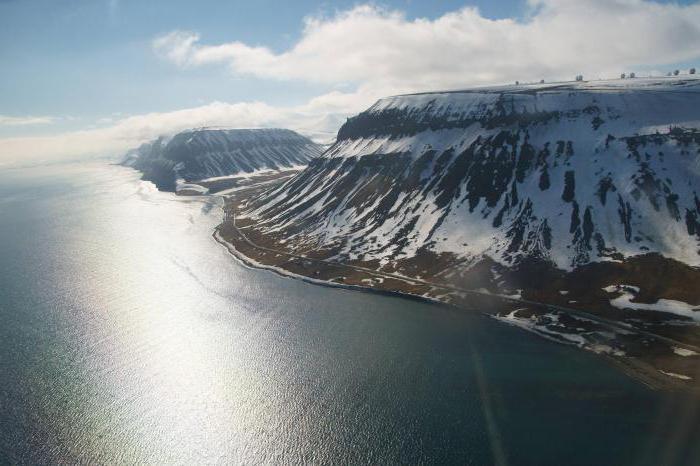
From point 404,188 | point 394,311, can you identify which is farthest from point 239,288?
point 404,188

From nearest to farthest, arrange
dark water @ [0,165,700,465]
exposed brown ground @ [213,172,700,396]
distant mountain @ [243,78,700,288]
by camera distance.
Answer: dark water @ [0,165,700,465] < exposed brown ground @ [213,172,700,396] < distant mountain @ [243,78,700,288]

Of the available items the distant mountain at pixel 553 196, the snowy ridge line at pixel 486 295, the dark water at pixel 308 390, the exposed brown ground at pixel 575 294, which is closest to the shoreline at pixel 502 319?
the snowy ridge line at pixel 486 295

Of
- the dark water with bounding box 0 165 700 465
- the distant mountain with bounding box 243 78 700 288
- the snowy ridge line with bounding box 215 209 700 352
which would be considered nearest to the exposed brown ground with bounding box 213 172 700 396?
the snowy ridge line with bounding box 215 209 700 352

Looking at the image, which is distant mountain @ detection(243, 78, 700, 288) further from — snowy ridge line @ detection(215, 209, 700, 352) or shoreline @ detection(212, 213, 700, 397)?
shoreline @ detection(212, 213, 700, 397)

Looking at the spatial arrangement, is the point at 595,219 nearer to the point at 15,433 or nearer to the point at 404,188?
the point at 404,188

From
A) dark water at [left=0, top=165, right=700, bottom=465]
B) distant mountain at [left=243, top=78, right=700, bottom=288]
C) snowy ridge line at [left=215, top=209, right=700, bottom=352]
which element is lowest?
dark water at [left=0, top=165, right=700, bottom=465]

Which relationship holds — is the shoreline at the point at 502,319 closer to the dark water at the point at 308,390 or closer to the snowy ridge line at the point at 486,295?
the snowy ridge line at the point at 486,295

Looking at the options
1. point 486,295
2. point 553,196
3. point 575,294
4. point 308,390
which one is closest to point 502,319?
point 486,295
